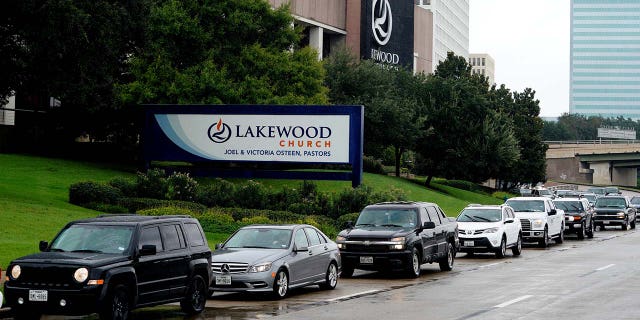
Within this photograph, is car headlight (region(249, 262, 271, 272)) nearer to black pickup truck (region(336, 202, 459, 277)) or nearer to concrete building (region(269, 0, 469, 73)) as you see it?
black pickup truck (region(336, 202, 459, 277))

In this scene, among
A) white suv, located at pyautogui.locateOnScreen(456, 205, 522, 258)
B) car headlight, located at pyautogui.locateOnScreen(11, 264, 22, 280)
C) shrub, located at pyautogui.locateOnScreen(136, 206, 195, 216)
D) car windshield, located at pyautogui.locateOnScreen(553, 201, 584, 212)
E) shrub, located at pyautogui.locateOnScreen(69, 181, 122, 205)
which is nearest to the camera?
car headlight, located at pyautogui.locateOnScreen(11, 264, 22, 280)

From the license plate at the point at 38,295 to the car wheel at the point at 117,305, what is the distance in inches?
32.8

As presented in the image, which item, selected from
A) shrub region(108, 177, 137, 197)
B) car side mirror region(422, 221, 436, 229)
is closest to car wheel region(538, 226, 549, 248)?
car side mirror region(422, 221, 436, 229)

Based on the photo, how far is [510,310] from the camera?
1666 cm

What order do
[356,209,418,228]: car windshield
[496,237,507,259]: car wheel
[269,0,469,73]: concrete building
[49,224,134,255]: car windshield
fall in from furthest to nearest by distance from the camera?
[269,0,469,73]: concrete building → [496,237,507,259]: car wheel → [356,209,418,228]: car windshield → [49,224,134,255]: car windshield

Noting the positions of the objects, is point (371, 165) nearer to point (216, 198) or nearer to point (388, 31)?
point (216, 198)

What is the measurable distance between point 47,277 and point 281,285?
586 centimetres

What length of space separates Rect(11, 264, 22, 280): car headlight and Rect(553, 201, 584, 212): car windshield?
33.5m

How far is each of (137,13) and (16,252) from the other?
70.3 ft

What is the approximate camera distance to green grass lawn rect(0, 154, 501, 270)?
83.5 feet

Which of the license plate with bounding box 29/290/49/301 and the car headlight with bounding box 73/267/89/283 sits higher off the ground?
the car headlight with bounding box 73/267/89/283

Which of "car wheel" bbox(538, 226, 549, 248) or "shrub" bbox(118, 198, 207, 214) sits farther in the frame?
"car wheel" bbox(538, 226, 549, 248)

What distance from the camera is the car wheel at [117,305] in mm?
13867

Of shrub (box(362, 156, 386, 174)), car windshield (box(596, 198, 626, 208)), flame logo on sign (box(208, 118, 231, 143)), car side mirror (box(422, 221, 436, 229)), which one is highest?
flame logo on sign (box(208, 118, 231, 143))
